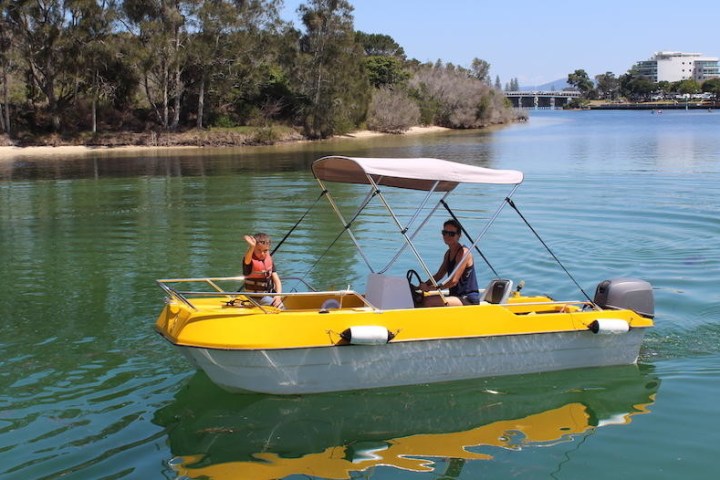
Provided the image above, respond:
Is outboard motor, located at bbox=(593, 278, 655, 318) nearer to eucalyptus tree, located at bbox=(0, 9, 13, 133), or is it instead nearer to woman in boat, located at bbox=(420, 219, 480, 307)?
woman in boat, located at bbox=(420, 219, 480, 307)

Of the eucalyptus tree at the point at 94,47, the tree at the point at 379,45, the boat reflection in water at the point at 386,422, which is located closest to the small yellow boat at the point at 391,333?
the boat reflection in water at the point at 386,422

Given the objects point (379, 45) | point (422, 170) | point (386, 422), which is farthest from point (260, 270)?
point (379, 45)

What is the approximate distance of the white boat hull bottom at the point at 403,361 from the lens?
25.8 feet

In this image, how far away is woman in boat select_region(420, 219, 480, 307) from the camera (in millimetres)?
9141

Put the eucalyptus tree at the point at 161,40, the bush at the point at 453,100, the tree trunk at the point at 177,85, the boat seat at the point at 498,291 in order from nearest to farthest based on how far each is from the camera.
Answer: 1. the boat seat at the point at 498,291
2. the eucalyptus tree at the point at 161,40
3. the tree trunk at the point at 177,85
4. the bush at the point at 453,100

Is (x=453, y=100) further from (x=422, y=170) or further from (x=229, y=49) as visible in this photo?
(x=422, y=170)

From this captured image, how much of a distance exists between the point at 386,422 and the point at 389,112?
7620 centimetres

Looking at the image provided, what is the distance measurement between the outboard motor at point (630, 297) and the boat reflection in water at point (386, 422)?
0.85 m

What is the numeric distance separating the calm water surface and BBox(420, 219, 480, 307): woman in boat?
103cm

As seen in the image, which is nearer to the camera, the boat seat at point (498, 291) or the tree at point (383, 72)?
the boat seat at point (498, 291)

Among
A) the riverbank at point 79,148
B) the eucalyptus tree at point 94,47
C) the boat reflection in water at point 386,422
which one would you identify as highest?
the eucalyptus tree at point 94,47

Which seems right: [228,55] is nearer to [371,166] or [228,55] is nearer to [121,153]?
[121,153]

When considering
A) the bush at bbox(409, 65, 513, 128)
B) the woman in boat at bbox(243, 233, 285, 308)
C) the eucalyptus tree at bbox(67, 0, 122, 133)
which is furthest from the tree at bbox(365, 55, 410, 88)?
the woman in boat at bbox(243, 233, 285, 308)

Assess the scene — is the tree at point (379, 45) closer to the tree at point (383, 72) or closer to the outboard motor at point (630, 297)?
the tree at point (383, 72)
